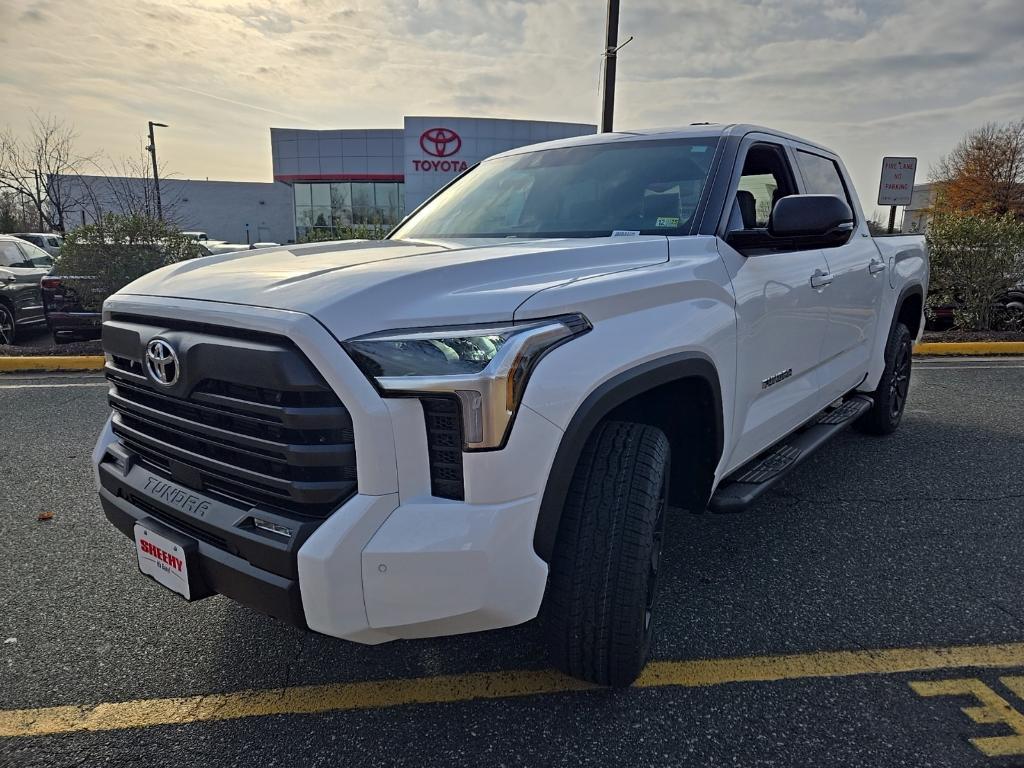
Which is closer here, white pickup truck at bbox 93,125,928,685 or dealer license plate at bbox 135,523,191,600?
white pickup truck at bbox 93,125,928,685

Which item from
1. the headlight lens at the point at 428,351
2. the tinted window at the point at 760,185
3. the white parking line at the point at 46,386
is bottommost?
the white parking line at the point at 46,386

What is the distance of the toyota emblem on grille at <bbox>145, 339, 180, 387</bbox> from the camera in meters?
1.82

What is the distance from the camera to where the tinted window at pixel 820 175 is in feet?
11.8

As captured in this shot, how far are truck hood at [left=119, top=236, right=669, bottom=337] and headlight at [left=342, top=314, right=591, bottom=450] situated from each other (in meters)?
0.04

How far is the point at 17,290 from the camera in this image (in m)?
9.81

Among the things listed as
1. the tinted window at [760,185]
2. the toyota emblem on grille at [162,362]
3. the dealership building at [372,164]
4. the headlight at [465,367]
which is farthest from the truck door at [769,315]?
the dealership building at [372,164]

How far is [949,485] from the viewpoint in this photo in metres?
3.93

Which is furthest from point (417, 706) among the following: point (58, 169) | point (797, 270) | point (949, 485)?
point (58, 169)

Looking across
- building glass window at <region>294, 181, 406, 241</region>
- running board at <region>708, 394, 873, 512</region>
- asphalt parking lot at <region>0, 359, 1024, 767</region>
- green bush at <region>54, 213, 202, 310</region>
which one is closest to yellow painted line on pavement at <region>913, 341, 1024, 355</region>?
running board at <region>708, 394, 873, 512</region>

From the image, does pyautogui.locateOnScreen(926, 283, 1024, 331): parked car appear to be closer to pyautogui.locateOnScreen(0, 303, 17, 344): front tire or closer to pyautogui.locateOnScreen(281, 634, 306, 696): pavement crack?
pyautogui.locateOnScreen(281, 634, 306, 696): pavement crack

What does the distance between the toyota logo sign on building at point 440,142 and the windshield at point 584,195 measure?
81.2 ft

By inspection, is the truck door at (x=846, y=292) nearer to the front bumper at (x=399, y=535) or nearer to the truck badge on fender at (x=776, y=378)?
the truck badge on fender at (x=776, y=378)

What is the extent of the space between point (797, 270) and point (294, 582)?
241 centimetres

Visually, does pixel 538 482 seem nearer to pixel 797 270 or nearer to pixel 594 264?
pixel 594 264
